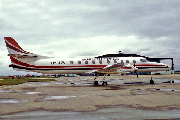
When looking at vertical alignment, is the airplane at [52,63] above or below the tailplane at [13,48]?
below

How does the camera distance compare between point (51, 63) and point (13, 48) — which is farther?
point (13, 48)

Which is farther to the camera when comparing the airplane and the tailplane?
the tailplane

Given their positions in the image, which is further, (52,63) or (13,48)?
(13,48)

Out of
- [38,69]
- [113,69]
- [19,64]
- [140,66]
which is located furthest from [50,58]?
[140,66]

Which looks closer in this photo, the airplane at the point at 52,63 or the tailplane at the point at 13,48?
the airplane at the point at 52,63

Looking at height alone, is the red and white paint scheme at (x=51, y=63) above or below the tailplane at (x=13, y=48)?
below

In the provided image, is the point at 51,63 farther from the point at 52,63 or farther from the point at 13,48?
the point at 13,48

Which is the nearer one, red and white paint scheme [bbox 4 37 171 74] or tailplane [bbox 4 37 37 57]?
red and white paint scheme [bbox 4 37 171 74]

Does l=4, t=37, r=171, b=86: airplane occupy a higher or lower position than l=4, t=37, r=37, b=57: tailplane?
lower

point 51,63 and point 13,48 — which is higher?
point 13,48

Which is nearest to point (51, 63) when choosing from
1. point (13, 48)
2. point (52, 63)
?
point (52, 63)

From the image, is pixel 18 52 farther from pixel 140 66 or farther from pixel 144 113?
pixel 144 113

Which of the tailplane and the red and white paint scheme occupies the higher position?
the tailplane

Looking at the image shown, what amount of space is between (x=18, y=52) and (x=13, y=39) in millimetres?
2277
